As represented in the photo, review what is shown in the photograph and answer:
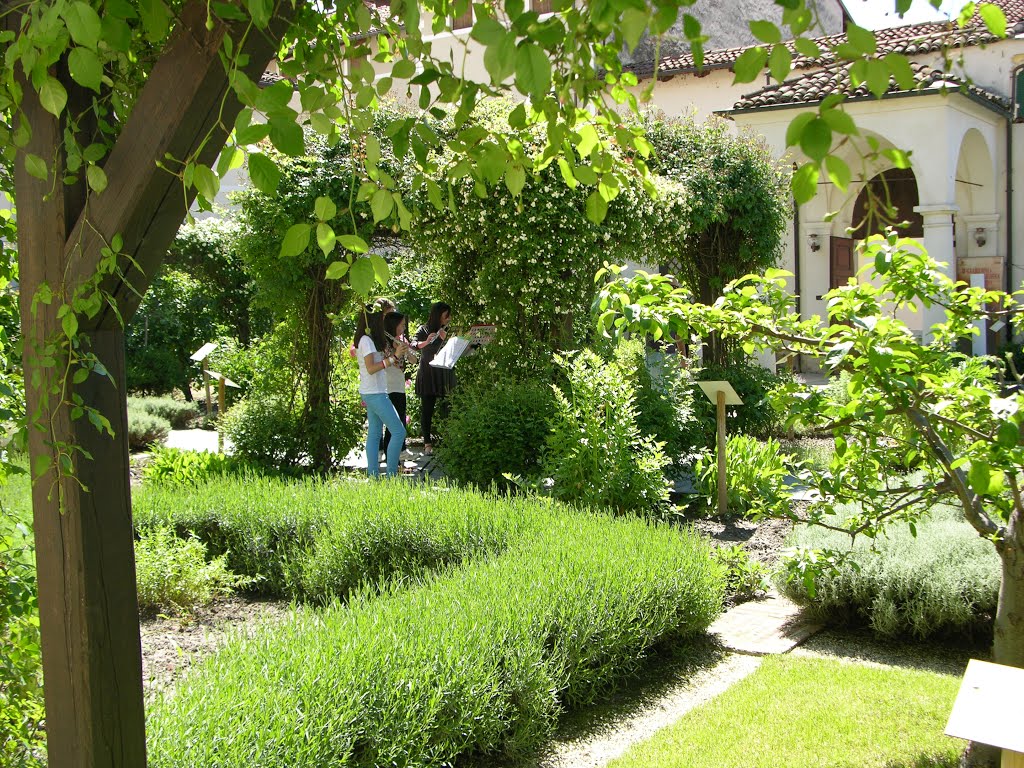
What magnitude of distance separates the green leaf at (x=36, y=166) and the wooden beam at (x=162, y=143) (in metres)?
0.12

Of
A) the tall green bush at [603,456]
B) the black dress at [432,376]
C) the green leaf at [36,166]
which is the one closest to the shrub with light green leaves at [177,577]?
the tall green bush at [603,456]

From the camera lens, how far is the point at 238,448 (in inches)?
368

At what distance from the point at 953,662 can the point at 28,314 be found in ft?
15.0

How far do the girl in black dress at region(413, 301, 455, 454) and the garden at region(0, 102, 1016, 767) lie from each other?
0.75 ft

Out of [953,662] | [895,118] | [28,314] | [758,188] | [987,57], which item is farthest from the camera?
[987,57]

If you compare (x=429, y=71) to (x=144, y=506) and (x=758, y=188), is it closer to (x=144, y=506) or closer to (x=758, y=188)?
(x=144, y=506)

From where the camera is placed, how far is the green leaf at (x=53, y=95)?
6.43 feet

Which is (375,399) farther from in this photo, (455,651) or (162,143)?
(162,143)

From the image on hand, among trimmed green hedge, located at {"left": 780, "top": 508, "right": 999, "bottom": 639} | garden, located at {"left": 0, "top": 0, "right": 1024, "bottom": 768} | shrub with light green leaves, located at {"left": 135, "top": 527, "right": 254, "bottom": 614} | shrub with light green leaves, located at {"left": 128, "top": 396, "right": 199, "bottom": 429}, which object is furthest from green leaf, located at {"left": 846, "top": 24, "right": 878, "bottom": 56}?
shrub with light green leaves, located at {"left": 128, "top": 396, "right": 199, "bottom": 429}

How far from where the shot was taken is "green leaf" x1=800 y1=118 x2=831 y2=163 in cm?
131

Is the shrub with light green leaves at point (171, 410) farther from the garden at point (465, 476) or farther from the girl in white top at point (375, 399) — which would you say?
the girl in white top at point (375, 399)

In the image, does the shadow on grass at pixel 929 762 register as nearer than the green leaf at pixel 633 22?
No

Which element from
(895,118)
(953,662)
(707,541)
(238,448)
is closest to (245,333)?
(238,448)

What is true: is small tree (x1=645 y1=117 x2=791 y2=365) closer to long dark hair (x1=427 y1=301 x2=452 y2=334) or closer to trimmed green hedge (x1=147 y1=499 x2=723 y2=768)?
long dark hair (x1=427 y1=301 x2=452 y2=334)
